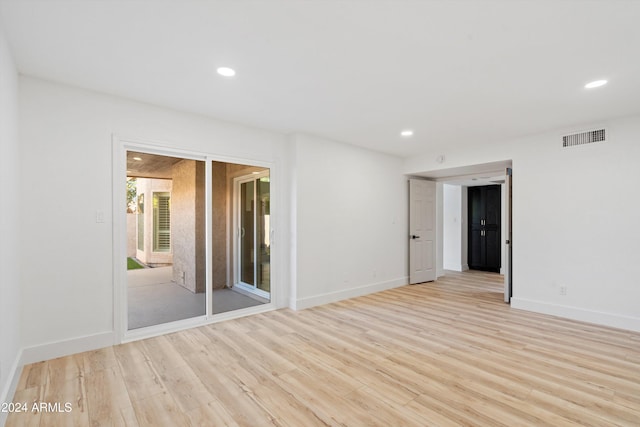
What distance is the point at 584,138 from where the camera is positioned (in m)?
4.13

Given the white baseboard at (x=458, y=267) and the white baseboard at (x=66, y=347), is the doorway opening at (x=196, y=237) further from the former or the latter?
the white baseboard at (x=458, y=267)

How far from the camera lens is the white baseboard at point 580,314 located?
376 centimetres

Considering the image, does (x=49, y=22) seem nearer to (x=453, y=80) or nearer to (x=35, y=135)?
(x=35, y=135)

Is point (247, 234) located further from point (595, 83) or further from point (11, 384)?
point (595, 83)

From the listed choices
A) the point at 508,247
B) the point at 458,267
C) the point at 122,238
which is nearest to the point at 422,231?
the point at 508,247

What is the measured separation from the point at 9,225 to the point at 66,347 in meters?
1.35

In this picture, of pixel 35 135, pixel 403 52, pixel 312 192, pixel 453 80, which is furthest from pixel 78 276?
pixel 453 80

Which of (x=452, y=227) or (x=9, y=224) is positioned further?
(x=452, y=227)

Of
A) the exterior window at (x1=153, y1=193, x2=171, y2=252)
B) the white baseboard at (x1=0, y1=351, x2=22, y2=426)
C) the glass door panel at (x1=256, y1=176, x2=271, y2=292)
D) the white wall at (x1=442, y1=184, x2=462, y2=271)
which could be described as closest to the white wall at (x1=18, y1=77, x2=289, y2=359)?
the white baseboard at (x1=0, y1=351, x2=22, y2=426)

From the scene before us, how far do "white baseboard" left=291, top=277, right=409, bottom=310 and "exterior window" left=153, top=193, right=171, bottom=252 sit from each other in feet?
6.93

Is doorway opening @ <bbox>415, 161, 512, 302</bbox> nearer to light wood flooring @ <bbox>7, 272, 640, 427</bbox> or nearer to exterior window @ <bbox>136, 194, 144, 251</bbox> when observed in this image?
light wood flooring @ <bbox>7, 272, 640, 427</bbox>

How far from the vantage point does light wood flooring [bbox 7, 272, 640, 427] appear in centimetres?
206

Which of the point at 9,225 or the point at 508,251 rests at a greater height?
the point at 9,225

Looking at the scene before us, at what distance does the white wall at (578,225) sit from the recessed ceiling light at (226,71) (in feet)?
13.9
